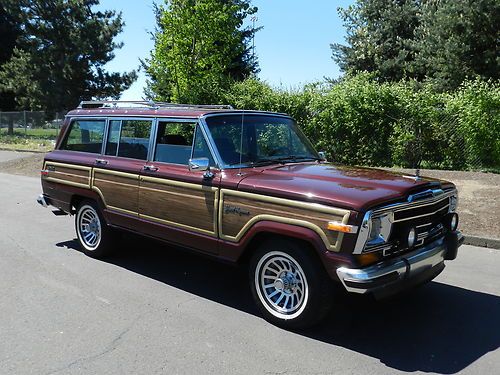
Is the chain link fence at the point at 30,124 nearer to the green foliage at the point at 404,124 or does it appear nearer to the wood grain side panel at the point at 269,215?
the green foliage at the point at 404,124

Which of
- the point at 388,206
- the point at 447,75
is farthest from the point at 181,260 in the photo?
the point at 447,75

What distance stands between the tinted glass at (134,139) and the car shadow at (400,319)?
1.44 m

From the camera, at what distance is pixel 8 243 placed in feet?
23.1

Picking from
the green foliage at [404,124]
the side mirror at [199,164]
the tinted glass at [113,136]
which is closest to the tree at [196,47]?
the green foliage at [404,124]

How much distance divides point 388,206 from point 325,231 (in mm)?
548

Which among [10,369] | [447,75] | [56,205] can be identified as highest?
[447,75]

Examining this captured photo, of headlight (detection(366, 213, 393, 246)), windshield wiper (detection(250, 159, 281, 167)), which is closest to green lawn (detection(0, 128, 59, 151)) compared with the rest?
windshield wiper (detection(250, 159, 281, 167))

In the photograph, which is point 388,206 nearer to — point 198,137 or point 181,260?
point 198,137

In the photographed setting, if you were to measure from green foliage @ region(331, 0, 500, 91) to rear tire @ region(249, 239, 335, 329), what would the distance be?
14086 mm

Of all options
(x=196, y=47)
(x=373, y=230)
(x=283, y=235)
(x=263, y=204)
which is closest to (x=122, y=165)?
(x=263, y=204)

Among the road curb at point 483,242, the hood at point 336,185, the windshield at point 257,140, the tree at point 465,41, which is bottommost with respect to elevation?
the road curb at point 483,242

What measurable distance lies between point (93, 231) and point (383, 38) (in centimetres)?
2920

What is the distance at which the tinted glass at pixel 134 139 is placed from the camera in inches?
224

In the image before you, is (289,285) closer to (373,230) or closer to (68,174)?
(373,230)
